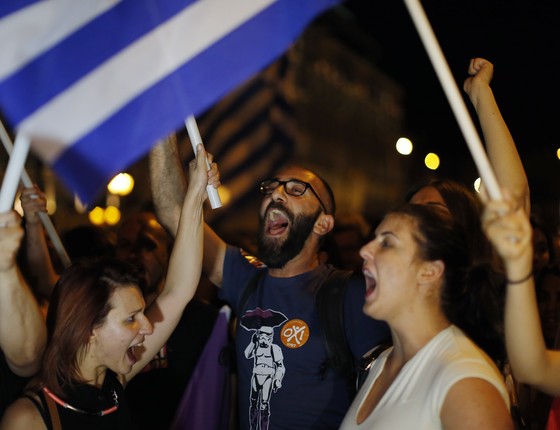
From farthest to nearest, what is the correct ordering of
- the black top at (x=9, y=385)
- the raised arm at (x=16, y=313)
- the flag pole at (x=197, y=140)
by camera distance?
the black top at (x=9, y=385) < the flag pole at (x=197, y=140) < the raised arm at (x=16, y=313)

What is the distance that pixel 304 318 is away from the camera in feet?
13.0

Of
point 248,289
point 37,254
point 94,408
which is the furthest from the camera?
point 37,254

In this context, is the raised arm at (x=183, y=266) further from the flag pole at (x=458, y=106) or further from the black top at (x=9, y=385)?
the flag pole at (x=458, y=106)

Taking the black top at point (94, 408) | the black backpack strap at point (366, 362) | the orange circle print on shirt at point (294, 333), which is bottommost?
the black backpack strap at point (366, 362)

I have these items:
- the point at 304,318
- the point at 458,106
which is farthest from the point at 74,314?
the point at 458,106

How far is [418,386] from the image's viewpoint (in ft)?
8.71

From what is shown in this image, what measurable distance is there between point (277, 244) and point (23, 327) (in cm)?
155

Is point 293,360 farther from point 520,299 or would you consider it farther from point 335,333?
point 520,299

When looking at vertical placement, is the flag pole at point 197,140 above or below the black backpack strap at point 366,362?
above

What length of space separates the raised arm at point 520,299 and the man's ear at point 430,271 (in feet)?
1.38

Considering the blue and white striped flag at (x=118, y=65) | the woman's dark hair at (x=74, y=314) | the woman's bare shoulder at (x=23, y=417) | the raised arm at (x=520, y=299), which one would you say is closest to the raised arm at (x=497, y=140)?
the raised arm at (x=520, y=299)

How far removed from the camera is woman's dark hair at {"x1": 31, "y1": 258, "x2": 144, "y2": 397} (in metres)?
3.22

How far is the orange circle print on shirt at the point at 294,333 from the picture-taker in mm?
3883

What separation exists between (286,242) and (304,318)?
0.46 meters
